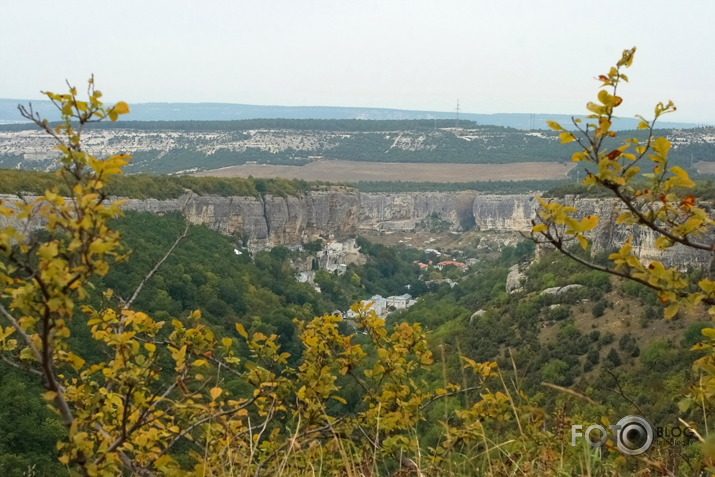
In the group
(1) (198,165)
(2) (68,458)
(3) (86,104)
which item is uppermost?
(3) (86,104)

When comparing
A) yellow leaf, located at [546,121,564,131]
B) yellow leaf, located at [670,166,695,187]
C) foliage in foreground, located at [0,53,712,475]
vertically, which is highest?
yellow leaf, located at [546,121,564,131]

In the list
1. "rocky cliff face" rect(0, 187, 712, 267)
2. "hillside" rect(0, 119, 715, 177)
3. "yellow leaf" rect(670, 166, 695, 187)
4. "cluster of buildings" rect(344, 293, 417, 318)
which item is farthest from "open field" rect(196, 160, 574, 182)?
"yellow leaf" rect(670, 166, 695, 187)

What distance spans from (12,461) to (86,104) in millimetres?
8642

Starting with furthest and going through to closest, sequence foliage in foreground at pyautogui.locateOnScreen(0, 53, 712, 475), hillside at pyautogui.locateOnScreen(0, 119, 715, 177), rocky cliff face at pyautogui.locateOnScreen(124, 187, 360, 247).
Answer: hillside at pyautogui.locateOnScreen(0, 119, 715, 177), rocky cliff face at pyautogui.locateOnScreen(124, 187, 360, 247), foliage in foreground at pyautogui.locateOnScreen(0, 53, 712, 475)

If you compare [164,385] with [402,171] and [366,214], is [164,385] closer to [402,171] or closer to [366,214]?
[366,214]

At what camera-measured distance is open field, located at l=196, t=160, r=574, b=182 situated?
79.4m

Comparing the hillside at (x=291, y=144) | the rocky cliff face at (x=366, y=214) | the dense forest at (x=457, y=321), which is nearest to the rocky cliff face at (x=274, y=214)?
the rocky cliff face at (x=366, y=214)

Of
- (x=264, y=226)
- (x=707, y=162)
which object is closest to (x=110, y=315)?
(x=264, y=226)

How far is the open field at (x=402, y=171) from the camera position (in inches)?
3125

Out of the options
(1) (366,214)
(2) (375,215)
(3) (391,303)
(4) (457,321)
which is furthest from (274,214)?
(2) (375,215)

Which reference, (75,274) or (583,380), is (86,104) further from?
(583,380)

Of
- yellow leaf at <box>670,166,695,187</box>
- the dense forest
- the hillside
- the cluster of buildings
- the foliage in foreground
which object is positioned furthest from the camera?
the hillside

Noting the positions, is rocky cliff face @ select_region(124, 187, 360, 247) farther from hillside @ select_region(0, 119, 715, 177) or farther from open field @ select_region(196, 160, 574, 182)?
hillside @ select_region(0, 119, 715, 177)

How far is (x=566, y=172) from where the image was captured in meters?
77.8
